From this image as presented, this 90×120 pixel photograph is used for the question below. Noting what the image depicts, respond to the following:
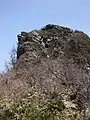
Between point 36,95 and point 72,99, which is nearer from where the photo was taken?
point 36,95

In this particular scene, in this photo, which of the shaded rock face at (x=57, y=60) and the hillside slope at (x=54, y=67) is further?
the shaded rock face at (x=57, y=60)

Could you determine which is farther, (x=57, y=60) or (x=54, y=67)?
(x=57, y=60)

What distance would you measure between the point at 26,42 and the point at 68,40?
3.85 meters

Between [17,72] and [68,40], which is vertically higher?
[68,40]

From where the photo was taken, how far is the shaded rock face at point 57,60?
1356 cm

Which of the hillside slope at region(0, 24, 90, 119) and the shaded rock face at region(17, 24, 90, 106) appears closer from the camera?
the hillside slope at region(0, 24, 90, 119)

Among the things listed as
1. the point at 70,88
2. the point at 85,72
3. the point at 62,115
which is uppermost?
the point at 85,72

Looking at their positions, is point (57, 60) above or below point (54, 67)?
above

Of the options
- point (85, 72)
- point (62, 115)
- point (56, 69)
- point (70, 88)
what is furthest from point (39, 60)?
point (62, 115)

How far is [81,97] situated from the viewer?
1288 cm

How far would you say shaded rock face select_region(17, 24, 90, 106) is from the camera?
1356cm

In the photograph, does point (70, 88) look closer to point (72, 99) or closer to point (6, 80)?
point (72, 99)

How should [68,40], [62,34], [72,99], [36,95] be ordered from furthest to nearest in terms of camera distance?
1. [62,34]
2. [68,40]
3. [72,99]
4. [36,95]

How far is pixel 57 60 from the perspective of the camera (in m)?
17.9
